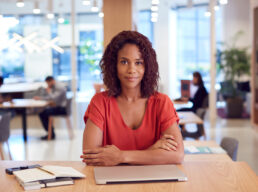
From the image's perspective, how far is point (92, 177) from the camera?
6.99 ft

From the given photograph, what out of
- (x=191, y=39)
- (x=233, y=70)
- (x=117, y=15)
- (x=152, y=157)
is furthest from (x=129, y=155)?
(x=191, y=39)

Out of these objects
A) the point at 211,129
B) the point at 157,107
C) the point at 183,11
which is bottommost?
the point at 211,129

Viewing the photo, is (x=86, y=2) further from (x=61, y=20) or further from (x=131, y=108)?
(x=131, y=108)

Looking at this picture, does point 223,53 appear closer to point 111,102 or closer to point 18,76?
point 18,76

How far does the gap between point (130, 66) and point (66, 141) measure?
633cm

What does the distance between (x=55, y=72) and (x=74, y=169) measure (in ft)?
26.5

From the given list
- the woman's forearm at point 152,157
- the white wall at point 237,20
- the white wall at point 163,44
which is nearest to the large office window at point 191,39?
the white wall at point 163,44

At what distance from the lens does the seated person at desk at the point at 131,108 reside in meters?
2.61

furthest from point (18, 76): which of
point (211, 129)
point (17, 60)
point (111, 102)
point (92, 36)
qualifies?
point (111, 102)

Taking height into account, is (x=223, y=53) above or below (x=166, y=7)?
below

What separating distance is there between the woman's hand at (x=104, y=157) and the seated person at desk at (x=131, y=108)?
0.16 m

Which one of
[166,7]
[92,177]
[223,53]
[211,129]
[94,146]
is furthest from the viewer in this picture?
[166,7]

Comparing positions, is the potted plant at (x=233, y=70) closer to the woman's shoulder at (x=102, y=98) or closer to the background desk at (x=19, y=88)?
the background desk at (x=19, y=88)

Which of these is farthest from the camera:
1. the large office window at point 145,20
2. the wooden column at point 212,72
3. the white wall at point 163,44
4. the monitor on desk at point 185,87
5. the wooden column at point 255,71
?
the white wall at point 163,44
